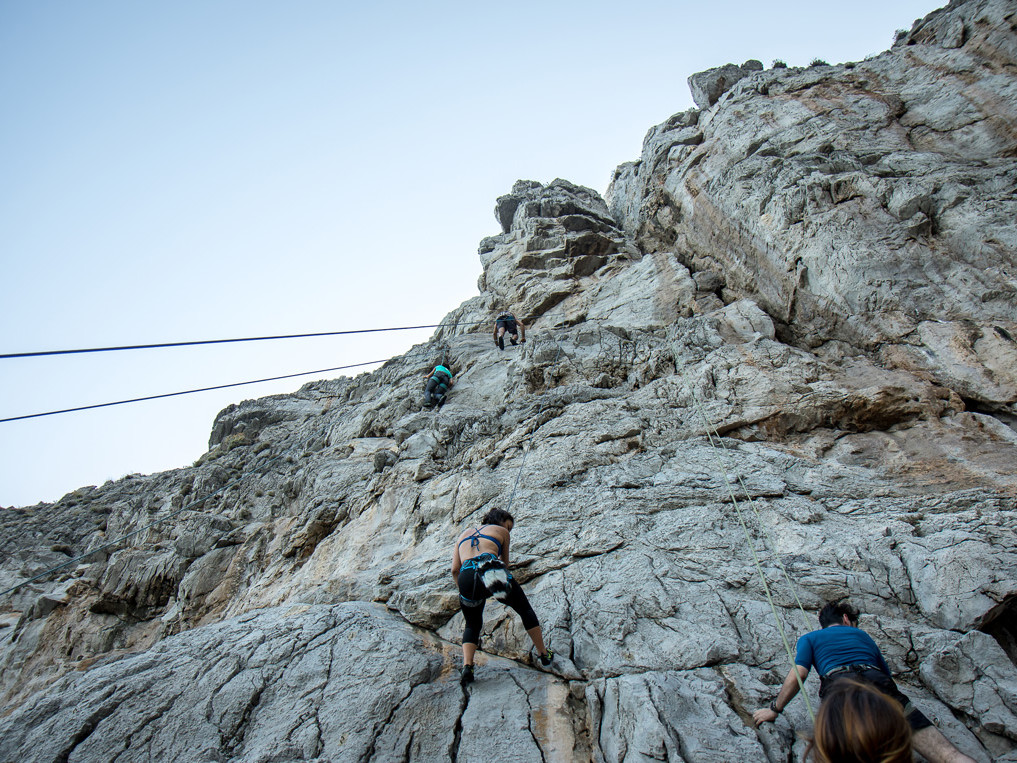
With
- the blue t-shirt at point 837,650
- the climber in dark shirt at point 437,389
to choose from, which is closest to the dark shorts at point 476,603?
the blue t-shirt at point 837,650

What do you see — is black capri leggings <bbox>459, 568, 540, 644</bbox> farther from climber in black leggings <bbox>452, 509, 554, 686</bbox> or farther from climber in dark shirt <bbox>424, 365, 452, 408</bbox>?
climber in dark shirt <bbox>424, 365, 452, 408</bbox>

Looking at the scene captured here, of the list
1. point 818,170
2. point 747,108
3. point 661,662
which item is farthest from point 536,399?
point 747,108

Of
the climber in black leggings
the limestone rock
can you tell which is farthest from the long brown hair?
the limestone rock

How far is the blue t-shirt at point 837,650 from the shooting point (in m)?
3.86

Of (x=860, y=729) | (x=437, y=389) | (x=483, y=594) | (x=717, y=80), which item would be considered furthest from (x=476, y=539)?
(x=717, y=80)

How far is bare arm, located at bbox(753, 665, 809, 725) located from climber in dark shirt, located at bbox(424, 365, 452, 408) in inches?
410

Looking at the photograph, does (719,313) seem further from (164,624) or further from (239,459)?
(239,459)

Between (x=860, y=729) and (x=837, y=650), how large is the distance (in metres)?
1.91

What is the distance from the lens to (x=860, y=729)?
2316 mm

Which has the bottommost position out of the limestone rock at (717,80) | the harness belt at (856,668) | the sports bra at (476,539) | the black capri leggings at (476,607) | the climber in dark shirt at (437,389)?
the harness belt at (856,668)

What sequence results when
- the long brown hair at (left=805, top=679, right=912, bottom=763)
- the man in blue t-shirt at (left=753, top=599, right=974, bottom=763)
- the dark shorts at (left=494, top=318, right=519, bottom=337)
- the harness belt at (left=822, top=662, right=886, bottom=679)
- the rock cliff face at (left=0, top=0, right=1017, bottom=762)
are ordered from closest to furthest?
1. the long brown hair at (left=805, top=679, right=912, bottom=763)
2. the man in blue t-shirt at (left=753, top=599, right=974, bottom=763)
3. the harness belt at (left=822, top=662, right=886, bottom=679)
4. the rock cliff face at (left=0, top=0, right=1017, bottom=762)
5. the dark shorts at (left=494, top=318, right=519, bottom=337)

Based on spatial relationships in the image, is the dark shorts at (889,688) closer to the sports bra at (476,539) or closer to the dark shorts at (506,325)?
the sports bra at (476,539)

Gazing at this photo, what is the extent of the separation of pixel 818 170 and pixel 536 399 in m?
8.28

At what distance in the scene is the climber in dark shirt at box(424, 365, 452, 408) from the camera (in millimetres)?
13734
